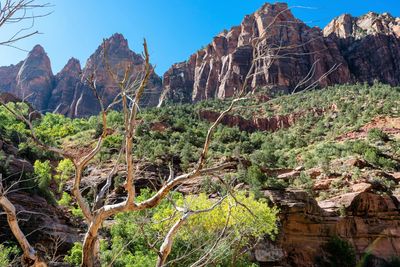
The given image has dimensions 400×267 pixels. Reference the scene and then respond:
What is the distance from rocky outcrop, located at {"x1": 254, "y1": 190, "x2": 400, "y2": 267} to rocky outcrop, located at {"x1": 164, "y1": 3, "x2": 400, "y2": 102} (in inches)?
2673

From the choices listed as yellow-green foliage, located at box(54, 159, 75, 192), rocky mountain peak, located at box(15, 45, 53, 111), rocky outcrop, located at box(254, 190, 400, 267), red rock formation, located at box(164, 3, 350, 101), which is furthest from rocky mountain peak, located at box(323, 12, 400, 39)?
yellow-green foliage, located at box(54, 159, 75, 192)

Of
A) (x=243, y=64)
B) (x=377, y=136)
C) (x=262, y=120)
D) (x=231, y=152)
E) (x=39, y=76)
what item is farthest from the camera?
(x=39, y=76)

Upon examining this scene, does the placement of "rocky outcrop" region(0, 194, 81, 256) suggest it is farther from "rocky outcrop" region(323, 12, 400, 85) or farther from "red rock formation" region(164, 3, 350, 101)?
"rocky outcrop" region(323, 12, 400, 85)

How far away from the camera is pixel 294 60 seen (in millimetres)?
100812

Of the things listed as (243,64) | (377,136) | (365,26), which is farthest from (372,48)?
(377,136)

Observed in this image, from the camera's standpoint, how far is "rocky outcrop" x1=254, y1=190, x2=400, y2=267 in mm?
26156

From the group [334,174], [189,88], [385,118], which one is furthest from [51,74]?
[334,174]

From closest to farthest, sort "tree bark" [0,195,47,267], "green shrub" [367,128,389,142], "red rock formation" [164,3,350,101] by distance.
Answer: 1. "tree bark" [0,195,47,267]
2. "green shrub" [367,128,389,142]
3. "red rock formation" [164,3,350,101]

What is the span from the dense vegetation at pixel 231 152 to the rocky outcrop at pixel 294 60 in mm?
25823

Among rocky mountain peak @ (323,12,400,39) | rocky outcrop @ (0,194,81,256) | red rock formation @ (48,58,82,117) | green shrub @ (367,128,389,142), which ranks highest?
rocky mountain peak @ (323,12,400,39)

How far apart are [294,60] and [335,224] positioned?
257 ft

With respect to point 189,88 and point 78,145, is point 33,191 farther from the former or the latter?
point 189,88

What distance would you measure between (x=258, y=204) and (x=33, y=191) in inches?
517

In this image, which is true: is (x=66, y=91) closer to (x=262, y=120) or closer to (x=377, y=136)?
(x=262, y=120)
